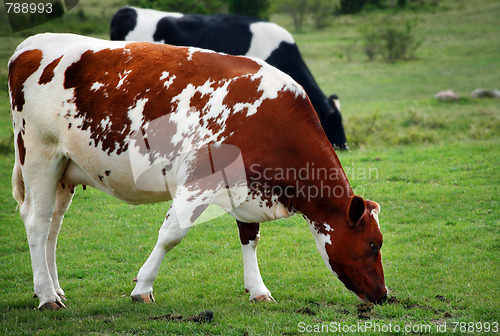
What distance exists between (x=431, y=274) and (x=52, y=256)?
13.6 feet

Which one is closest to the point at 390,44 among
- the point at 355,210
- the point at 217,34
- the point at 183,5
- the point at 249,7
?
the point at 249,7

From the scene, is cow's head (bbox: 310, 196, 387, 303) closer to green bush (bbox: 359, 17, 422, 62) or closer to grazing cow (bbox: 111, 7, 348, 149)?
grazing cow (bbox: 111, 7, 348, 149)

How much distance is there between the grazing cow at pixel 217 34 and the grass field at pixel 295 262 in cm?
262

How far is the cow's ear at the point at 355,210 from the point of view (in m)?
5.02

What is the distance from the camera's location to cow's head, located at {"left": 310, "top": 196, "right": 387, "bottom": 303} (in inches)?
203

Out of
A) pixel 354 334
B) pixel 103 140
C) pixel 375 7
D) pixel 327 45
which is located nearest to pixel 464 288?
pixel 354 334

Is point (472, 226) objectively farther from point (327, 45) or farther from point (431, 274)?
point (327, 45)

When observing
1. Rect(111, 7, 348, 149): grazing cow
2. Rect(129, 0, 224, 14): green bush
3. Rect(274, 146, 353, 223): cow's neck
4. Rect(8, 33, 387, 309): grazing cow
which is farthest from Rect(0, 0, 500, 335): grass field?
Rect(129, 0, 224, 14): green bush

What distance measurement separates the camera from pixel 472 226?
816 cm

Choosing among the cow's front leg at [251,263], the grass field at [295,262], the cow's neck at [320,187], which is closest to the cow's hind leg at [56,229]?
the grass field at [295,262]

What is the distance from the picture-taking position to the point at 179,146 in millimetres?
5379

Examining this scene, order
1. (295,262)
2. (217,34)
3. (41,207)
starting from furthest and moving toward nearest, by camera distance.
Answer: (217,34) → (295,262) → (41,207)

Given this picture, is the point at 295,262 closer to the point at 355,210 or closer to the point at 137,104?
the point at 355,210

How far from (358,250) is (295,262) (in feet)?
7.05
